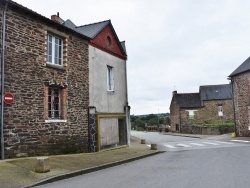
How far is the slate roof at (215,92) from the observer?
Answer: 48925 mm

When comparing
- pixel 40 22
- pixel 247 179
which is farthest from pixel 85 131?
pixel 247 179

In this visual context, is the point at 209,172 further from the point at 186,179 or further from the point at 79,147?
the point at 79,147

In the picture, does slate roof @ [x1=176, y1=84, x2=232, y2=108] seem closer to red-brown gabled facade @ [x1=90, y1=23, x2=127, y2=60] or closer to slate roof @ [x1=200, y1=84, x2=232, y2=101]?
slate roof @ [x1=200, y1=84, x2=232, y2=101]

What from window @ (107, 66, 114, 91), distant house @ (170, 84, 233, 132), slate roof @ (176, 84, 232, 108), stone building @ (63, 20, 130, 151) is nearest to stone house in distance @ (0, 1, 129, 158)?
stone building @ (63, 20, 130, 151)

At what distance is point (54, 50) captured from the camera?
13523 millimetres

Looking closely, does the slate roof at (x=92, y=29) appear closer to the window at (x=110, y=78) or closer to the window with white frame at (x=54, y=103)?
the window at (x=110, y=78)

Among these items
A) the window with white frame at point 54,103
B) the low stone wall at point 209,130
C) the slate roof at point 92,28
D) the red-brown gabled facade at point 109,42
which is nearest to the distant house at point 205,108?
the low stone wall at point 209,130

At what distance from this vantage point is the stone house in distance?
36.1 ft

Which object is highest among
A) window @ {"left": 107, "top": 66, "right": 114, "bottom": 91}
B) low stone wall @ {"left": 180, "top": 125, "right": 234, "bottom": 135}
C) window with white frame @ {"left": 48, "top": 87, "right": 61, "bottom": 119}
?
window @ {"left": 107, "top": 66, "right": 114, "bottom": 91}

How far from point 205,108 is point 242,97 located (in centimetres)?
2183

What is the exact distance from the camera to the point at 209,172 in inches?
352

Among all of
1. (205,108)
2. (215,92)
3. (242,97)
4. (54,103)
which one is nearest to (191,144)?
(242,97)

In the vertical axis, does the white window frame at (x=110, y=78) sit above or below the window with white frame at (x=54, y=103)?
above

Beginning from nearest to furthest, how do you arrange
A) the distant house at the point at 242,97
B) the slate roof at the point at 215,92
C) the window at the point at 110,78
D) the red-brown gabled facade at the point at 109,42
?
1. the red-brown gabled facade at the point at 109,42
2. the window at the point at 110,78
3. the distant house at the point at 242,97
4. the slate roof at the point at 215,92
